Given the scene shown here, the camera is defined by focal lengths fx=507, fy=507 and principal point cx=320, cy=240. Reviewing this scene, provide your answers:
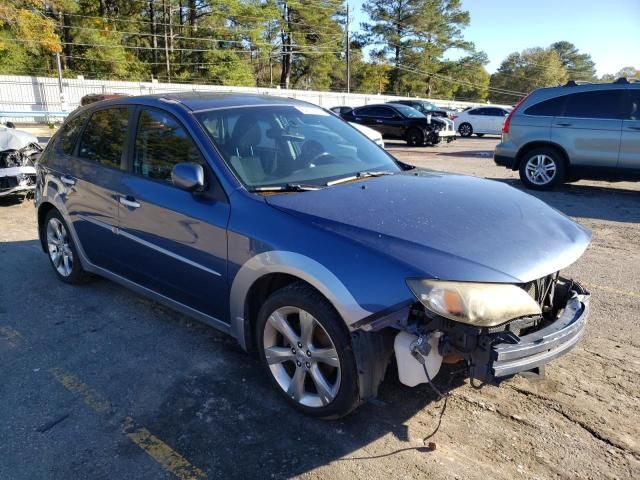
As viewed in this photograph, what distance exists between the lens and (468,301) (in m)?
2.22

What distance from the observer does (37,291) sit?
15.6 feet

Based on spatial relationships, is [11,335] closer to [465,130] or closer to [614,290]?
[614,290]

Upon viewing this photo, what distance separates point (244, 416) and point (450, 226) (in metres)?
1.55

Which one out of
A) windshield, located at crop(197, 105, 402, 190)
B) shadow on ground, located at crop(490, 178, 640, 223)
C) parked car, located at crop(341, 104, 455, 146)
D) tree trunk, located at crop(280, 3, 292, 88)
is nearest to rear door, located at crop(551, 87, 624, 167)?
shadow on ground, located at crop(490, 178, 640, 223)

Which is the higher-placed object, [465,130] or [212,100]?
[212,100]

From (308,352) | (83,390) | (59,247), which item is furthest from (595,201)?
(83,390)

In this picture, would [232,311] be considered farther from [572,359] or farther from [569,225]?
[572,359]

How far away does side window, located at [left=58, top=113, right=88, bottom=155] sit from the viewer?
4.55m

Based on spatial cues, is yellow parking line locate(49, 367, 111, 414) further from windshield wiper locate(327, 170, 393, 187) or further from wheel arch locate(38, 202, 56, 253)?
wheel arch locate(38, 202, 56, 253)

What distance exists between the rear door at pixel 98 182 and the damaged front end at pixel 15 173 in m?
4.06

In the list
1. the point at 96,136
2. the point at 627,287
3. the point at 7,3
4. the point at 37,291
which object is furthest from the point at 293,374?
the point at 7,3

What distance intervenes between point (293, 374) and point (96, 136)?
8.98 ft

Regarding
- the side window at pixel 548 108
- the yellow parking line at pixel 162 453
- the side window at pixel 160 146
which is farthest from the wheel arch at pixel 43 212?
the side window at pixel 548 108

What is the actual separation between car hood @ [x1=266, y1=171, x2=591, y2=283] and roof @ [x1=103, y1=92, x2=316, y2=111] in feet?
3.61
